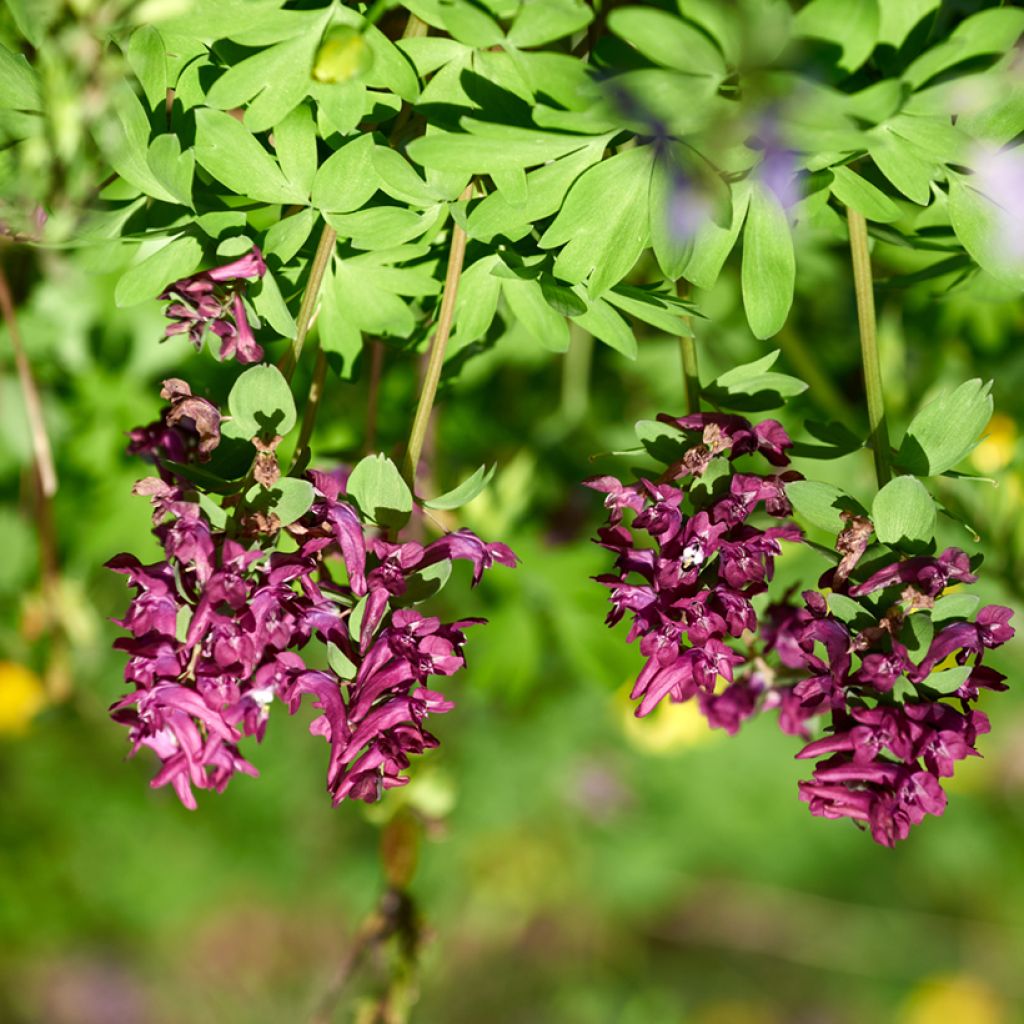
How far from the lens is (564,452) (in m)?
1.27

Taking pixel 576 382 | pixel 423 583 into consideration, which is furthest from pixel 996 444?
pixel 423 583

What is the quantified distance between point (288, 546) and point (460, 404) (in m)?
0.44

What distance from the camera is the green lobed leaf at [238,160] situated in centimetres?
59

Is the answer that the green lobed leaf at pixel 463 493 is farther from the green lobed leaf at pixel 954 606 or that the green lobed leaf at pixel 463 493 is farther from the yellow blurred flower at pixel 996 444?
the yellow blurred flower at pixel 996 444

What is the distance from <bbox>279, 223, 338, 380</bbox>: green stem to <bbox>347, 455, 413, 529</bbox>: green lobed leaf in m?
0.09

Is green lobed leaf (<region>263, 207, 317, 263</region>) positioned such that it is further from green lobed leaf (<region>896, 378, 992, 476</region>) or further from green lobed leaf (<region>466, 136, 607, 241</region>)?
green lobed leaf (<region>896, 378, 992, 476</region>)

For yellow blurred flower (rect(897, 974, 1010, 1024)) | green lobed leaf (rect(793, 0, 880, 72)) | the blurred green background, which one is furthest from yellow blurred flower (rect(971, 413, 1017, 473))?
yellow blurred flower (rect(897, 974, 1010, 1024))

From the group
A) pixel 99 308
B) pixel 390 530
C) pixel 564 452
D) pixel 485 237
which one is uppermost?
pixel 485 237

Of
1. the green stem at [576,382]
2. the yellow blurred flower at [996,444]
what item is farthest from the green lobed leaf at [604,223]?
the yellow blurred flower at [996,444]

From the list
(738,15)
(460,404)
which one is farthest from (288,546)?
(738,15)

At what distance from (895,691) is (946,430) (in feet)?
0.57

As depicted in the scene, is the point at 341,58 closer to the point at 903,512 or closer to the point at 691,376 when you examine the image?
the point at 691,376

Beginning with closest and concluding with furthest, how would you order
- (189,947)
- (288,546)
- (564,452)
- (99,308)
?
1. (288,546)
2. (99,308)
3. (564,452)
4. (189,947)

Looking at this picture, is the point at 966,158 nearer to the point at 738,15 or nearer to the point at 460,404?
the point at 738,15
